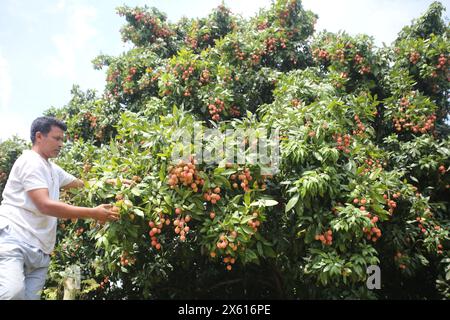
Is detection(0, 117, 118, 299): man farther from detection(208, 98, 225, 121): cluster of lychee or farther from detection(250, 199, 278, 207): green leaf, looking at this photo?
detection(208, 98, 225, 121): cluster of lychee

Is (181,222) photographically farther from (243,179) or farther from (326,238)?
(326,238)

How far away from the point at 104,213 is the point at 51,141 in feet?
1.84

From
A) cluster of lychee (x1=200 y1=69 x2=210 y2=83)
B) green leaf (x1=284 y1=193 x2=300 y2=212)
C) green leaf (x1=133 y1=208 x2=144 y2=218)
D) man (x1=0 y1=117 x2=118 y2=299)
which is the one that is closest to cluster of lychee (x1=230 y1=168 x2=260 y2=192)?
green leaf (x1=284 y1=193 x2=300 y2=212)

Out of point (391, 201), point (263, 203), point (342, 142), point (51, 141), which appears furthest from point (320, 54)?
point (51, 141)

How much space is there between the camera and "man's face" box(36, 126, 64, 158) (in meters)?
2.66

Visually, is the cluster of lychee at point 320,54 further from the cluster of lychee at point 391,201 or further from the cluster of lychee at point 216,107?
the cluster of lychee at point 391,201

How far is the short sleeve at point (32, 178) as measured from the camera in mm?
2404

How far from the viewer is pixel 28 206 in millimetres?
2455

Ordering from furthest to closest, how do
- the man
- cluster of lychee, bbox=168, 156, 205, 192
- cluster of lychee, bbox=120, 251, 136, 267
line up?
cluster of lychee, bbox=120, 251, 136, 267 < cluster of lychee, bbox=168, 156, 205, 192 < the man

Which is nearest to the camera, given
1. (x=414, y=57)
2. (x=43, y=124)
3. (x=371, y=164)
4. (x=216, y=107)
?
(x=43, y=124)

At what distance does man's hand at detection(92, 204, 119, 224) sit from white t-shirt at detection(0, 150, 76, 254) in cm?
26

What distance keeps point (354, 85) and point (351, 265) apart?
3.23m

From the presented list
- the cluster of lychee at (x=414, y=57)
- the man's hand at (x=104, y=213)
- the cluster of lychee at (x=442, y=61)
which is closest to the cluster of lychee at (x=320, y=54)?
the cluster of lychee at (x=414, y=57)
